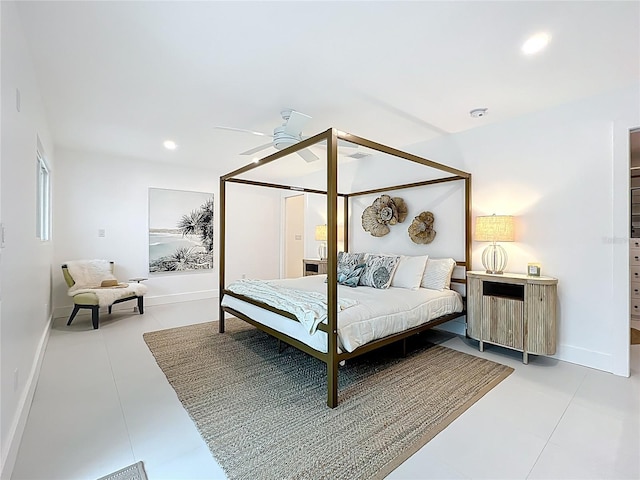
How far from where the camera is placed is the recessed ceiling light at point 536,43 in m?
2.06

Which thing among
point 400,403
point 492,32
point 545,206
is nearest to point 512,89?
point 492,32

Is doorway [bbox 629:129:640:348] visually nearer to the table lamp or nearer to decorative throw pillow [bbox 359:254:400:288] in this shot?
the table lamp

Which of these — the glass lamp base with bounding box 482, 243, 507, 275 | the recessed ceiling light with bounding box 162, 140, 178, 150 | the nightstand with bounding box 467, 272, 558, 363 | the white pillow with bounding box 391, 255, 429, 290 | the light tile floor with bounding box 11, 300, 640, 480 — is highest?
the recessed ceiling light with bounding box 162, 140, 178, 150

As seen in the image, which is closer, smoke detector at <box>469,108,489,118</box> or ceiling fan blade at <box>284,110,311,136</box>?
ceiling fan blade at <box>284,110,311,136</box>

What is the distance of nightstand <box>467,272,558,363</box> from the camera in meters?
2.91

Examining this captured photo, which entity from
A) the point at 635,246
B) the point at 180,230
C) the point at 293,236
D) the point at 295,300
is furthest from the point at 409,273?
the point at 180,230

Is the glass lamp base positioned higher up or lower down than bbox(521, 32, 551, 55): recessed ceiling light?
lower down

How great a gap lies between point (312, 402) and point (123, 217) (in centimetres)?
466

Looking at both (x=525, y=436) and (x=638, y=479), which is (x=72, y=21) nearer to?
(x=525, y=436)

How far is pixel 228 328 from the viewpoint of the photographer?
13.5 feet

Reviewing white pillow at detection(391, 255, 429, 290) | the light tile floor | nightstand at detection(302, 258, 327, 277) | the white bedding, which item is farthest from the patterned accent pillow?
the light tile floor

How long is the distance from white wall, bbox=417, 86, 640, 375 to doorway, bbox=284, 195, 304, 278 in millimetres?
4599

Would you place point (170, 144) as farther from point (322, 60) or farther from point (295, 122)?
point (322, 60)

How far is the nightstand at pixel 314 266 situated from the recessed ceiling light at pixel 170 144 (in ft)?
9.26
